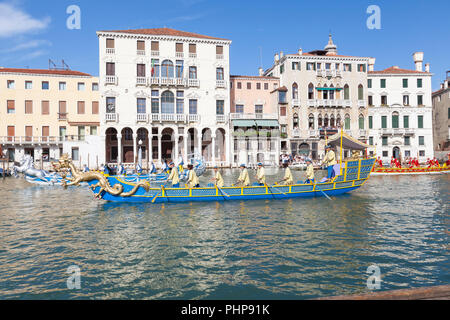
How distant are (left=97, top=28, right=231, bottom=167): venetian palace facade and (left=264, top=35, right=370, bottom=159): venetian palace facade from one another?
825 centimetres

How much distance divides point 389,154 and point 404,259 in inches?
1701

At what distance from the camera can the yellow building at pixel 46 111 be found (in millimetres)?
39781

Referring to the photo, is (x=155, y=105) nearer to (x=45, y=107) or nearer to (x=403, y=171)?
(x=45, y=107)

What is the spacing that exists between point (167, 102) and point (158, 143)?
5048 mm

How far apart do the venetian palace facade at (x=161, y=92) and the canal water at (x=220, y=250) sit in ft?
83.2

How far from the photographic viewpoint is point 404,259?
764 cm

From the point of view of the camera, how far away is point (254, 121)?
1654 inches

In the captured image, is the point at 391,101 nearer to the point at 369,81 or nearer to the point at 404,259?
the point at 369,81

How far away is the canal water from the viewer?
248 inches

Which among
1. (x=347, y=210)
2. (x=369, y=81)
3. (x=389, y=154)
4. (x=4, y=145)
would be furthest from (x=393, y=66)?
(x=4, y=145)

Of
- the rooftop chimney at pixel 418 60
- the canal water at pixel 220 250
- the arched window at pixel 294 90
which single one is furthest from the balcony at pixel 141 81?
the rooftop chimney at pixel 418 60

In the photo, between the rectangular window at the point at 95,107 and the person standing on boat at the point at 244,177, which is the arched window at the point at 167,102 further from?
the person standing on boat at the point at 244,177

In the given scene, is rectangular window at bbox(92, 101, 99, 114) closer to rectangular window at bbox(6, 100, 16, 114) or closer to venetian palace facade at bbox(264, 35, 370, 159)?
rectangular window at bbox(6, 100, 16, 114)

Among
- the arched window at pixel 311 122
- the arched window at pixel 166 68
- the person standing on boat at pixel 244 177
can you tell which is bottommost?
the person standing on boat at pixel 244 177
